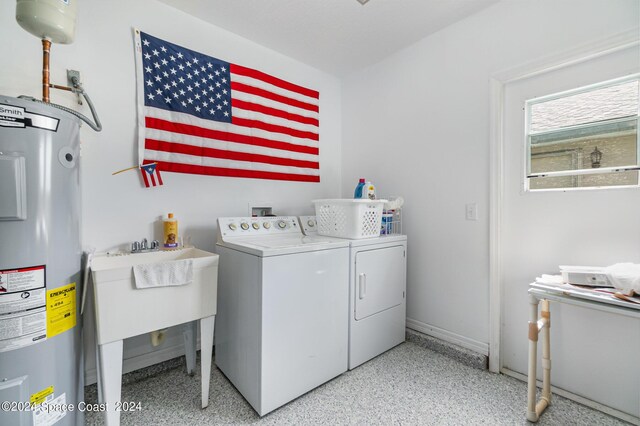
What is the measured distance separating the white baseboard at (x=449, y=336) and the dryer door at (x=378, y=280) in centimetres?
32

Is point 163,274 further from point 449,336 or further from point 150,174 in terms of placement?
point 449,336

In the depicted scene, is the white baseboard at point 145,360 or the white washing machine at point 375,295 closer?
the white baseboard at point 145,360

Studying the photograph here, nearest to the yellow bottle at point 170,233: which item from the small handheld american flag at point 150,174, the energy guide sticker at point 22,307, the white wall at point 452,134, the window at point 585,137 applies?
the small handheld american flag at point 150,174

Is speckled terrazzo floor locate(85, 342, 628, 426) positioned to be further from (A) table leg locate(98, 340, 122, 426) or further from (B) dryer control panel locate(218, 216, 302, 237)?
(B) dryer control panel locate(218, 216, 302, 237)

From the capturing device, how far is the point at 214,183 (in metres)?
2.23

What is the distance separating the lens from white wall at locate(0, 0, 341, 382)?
5.00 ft

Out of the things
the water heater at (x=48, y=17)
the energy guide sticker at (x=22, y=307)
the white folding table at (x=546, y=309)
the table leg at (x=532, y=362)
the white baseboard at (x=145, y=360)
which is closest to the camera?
the energy guide sticker at (x=22, y=307)

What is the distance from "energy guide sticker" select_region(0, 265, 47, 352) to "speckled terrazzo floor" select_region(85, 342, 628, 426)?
0.78 metres

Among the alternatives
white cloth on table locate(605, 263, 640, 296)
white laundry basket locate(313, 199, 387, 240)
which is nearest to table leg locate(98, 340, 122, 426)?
white laundry basket locate(313, 199, 387, 240)

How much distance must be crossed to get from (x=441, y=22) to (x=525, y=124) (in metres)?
1.02

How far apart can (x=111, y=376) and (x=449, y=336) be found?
2205 millimetres

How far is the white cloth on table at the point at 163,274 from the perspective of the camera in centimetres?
134

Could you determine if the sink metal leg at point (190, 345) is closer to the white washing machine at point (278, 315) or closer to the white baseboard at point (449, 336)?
the white washing machine at point (278, 315)

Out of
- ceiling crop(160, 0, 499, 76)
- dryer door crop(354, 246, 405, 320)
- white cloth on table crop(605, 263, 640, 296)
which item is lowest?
dryer door crop(354, 246, 405, 320)
